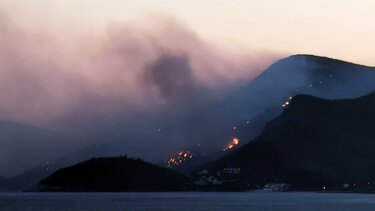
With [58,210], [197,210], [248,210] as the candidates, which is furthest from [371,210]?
[58,210]

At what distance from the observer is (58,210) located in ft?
601

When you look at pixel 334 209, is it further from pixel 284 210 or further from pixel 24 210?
→ pixel 24 210

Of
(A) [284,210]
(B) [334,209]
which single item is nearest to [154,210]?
(A) [284,210]

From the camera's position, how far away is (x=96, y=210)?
180 meters

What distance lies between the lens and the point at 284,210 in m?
181

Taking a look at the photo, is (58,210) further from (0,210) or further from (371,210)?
(371,210)

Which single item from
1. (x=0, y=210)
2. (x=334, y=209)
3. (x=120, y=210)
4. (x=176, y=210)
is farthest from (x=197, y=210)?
(x=0, y=210)

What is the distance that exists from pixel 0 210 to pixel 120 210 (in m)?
27.1

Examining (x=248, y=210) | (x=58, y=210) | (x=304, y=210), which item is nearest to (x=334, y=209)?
(x=304, y=210)

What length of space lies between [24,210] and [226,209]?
47285mm

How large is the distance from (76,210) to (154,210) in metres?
18.6

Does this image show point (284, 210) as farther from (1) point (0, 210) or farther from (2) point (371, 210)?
(1) point (0, 210)

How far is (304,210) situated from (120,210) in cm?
4201

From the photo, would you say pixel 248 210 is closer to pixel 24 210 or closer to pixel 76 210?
pixel 76 210
